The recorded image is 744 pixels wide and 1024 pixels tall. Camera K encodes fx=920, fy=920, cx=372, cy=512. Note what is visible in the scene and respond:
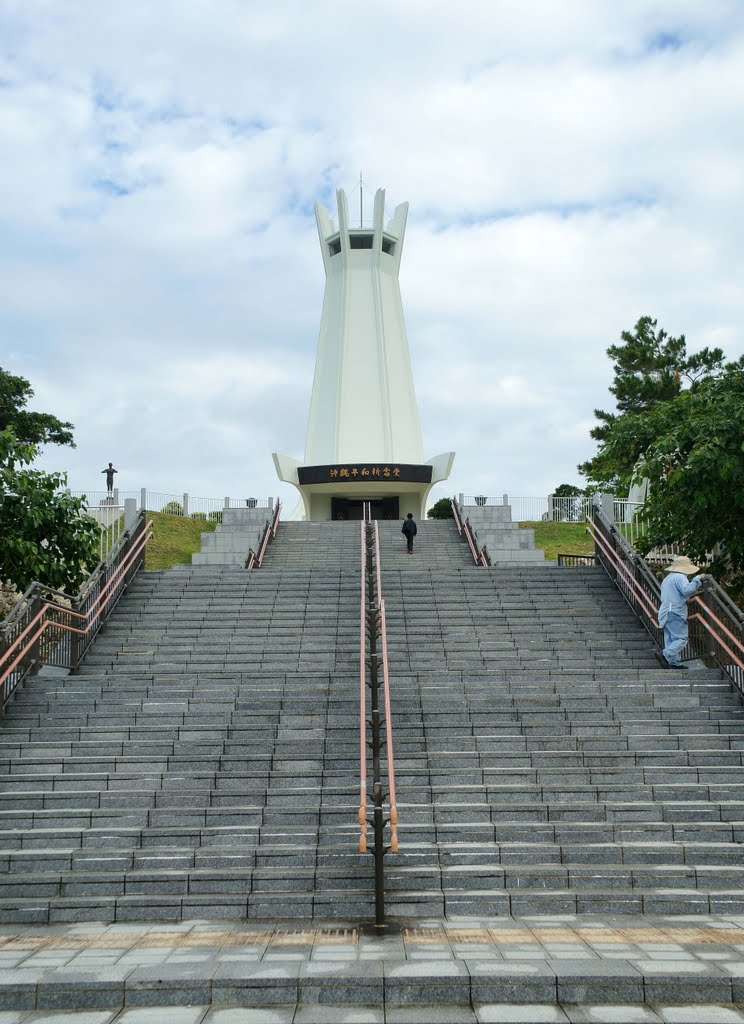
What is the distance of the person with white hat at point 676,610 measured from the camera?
Result: 33.3ft

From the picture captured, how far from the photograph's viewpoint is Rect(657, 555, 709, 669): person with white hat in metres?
10.1

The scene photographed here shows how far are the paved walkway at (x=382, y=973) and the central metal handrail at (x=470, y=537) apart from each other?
37.8 feet

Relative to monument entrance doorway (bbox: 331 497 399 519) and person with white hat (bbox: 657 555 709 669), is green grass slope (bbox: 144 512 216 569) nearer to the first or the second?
monument entrance doorway (bbox: 331 497 399 519)

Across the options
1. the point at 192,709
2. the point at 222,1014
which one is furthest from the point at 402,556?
the point at 222,1014

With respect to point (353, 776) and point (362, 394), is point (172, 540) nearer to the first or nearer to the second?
point (362, 394)

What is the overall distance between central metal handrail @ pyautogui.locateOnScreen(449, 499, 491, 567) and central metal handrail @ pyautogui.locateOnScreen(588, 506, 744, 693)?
12.1 feet

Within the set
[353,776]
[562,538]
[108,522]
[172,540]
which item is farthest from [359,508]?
[353,776]

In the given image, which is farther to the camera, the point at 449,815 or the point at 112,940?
the point at 449,815

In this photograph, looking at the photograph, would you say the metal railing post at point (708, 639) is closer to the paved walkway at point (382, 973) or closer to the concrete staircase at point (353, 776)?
the concrete staircase at point (353, 776)

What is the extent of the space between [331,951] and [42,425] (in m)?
25.3

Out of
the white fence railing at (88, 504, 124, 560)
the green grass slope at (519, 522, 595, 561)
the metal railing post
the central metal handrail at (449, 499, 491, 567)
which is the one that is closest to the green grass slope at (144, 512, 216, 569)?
the white fence railing at (88, 504, 124, 560)

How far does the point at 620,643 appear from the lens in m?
11.0

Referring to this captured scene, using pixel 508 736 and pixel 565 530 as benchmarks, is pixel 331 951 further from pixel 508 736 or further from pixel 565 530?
pixel 565 530

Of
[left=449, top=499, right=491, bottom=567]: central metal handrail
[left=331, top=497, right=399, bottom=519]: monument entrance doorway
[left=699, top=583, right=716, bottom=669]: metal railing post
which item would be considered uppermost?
[left=331, top=497, right=399, bottom=519]: monument entrance doorway
